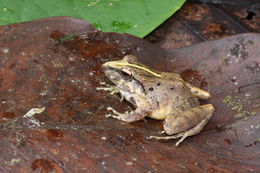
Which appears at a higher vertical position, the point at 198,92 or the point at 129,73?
the point at 129,73

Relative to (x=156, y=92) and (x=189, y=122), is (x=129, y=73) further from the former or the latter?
(x=189, y=122)

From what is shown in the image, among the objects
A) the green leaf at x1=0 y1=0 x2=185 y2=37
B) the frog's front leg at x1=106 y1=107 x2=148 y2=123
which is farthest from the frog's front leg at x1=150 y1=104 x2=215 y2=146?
the green leaf at x1=0 y1=0 x2=185 y2=37

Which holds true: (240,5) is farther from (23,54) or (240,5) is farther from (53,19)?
(23,54)

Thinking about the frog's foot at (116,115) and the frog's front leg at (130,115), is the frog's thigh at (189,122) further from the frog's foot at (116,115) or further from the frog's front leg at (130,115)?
the frog's foot at (116,115)

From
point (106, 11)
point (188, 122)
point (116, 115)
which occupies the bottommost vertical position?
point (188, 122)

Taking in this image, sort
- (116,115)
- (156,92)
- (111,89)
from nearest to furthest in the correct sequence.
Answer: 1. (116,115)
2. (111,89)
3. (156,92)

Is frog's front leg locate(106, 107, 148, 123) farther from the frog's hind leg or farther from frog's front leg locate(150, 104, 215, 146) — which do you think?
the frog's hind leg

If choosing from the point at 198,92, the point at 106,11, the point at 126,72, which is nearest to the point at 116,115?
the point at 126,72
